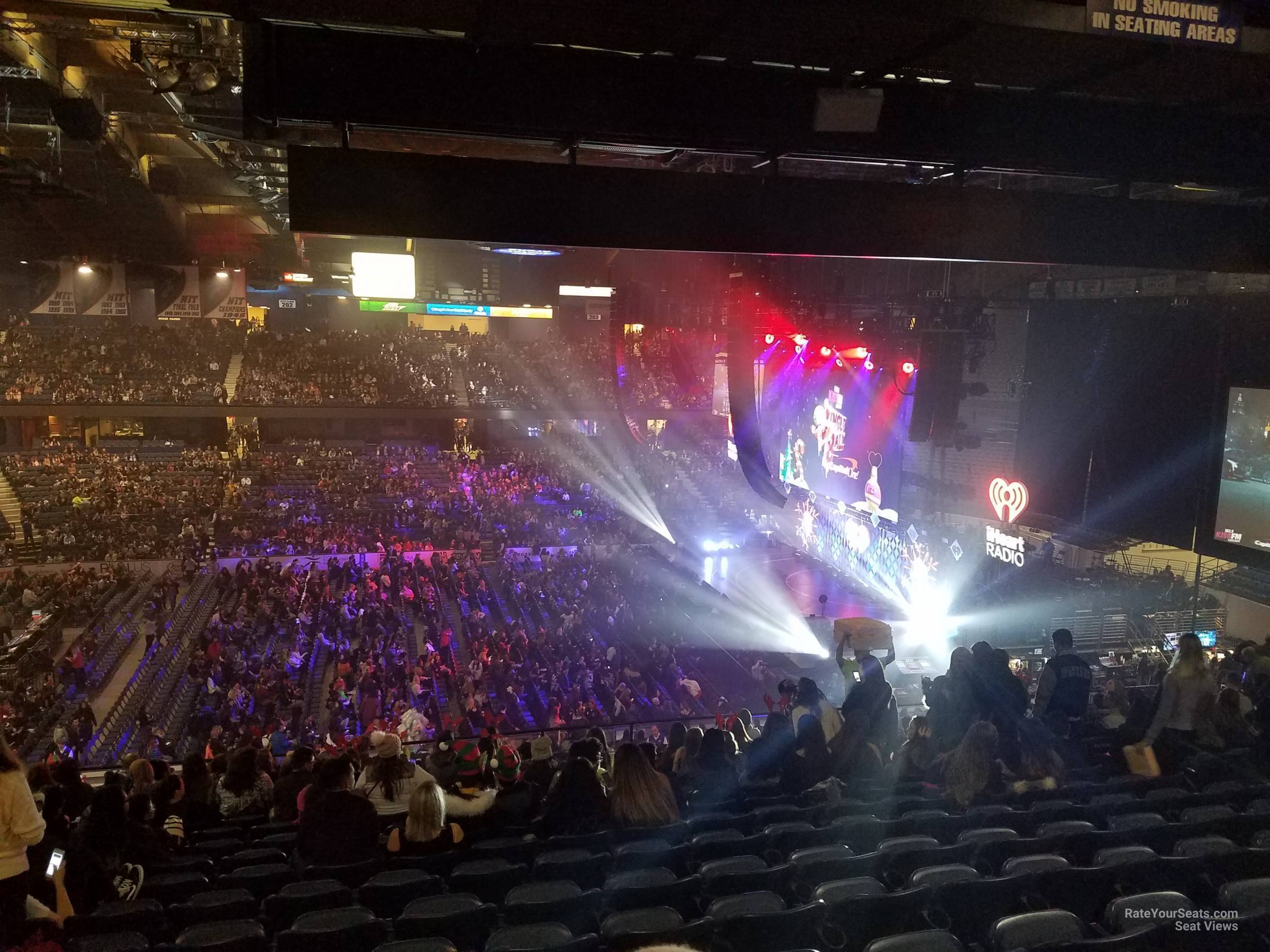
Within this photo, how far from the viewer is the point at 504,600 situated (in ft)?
54.2

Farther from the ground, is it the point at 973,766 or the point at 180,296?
the point at 180,296

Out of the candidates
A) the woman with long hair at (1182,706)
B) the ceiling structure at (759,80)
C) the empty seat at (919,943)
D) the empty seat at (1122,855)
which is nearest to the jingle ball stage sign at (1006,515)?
the woman with long hair at (1182,706)

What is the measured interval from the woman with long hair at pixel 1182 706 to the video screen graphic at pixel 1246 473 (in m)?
3.26

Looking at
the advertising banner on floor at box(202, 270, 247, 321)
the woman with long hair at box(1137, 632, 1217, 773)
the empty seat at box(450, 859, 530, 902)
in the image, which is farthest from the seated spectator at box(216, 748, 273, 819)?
the advertising banner on floor at box(202, 270, 247, 321)

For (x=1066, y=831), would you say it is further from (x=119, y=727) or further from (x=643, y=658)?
(x=119, y=727)

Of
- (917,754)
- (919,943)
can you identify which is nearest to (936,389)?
(917,754)

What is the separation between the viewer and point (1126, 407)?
28.1 ft

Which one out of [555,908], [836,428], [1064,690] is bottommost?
[555,908]

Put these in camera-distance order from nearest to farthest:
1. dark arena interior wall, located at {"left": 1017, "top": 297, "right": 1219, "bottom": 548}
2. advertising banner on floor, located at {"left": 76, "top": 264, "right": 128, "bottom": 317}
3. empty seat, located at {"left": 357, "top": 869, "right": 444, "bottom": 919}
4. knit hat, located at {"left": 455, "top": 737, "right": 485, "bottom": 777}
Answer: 1. empty seat, located at {"left": 357, "top": 869, "right": 444, "bottom": 919}
2. knit hat, located at {"left": 455, "top": 737, "right": 485, "bottom": 777}
3. dark arena interior wall, located at {"left": 1017, "top": 297, "right": 1219, "bottom": 548}
4. advertising banner on floor, located at {"left": 76, "top": 264, "right": 128, "bottom": 317}

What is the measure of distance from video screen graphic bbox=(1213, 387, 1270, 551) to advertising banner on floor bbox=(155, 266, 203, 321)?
91.0 ft

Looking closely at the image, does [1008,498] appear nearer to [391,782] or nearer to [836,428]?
[836,428]

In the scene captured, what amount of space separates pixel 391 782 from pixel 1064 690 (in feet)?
12.9

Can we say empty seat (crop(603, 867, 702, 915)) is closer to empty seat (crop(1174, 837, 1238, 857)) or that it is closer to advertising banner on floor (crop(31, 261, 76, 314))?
empty seat (crop(1174, 837, 1238, 857))

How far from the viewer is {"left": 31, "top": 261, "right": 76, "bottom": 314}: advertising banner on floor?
2488 centimetres
